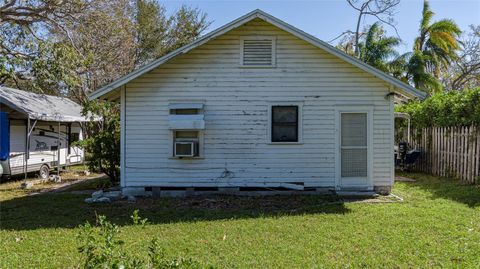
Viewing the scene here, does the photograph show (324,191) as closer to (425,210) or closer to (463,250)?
(425,210)

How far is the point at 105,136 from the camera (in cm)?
1251

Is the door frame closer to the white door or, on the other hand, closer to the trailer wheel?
the white door

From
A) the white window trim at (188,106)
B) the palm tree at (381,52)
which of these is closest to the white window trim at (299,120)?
the white window trim at (188,106)

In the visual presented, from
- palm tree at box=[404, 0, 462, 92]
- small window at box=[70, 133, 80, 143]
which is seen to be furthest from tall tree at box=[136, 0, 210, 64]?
palm tree at box=[404, 0, 462, 92]

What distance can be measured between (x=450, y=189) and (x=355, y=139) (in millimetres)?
2934

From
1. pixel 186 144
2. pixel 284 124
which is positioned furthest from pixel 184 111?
pixel 284 124

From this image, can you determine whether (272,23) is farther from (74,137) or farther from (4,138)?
(74,137)

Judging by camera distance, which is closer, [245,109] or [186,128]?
[186,128]

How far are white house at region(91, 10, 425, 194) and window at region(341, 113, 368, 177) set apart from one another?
0.08ft

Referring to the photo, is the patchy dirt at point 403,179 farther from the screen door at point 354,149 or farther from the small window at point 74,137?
the small window at point 74,137

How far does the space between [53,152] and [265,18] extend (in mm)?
10479

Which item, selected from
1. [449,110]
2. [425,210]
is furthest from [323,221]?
[449,110]

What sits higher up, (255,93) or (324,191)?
(255,93)

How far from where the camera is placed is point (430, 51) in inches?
901
